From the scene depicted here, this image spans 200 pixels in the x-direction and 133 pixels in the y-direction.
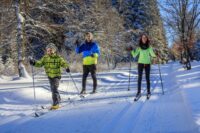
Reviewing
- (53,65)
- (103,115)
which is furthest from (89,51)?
(103,115)

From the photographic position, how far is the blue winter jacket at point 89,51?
526 inches

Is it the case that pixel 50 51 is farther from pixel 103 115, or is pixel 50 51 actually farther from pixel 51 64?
pixel 103 115

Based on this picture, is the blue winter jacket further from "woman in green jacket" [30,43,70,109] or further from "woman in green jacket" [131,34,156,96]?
"woman in green jacket" [30,43,70,109]

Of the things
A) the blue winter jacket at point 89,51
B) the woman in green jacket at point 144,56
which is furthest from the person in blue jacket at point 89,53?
the woman in green jacket at point 144,56

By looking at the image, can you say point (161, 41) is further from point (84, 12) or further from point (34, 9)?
point (34, 9)

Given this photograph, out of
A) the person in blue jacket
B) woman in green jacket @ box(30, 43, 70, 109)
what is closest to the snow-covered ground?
woman in green jacket @ box(30, 43, 70, 109)

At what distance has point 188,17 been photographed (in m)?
33.1

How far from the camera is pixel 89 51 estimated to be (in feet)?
44.0

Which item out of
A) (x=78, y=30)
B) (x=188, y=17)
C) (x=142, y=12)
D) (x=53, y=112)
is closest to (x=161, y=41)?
(x=142, y=12)

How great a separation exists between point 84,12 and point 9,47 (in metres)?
10.8

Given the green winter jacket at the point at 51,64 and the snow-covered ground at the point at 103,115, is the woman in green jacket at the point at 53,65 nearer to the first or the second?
the green winter jacket at the point at 51,64

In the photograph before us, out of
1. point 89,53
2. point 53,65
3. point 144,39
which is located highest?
point 144,39

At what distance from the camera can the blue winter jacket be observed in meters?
13.4

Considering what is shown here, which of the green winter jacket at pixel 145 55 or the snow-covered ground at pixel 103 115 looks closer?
the snow-covered ground at pixel 103 115
